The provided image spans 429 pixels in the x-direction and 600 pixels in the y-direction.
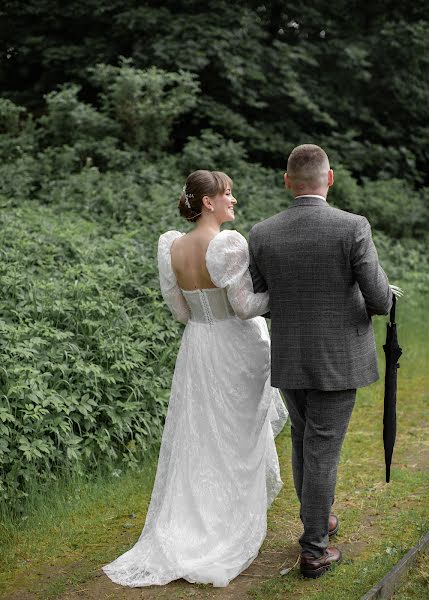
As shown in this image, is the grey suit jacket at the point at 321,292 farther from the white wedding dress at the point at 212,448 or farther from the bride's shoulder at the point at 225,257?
the white wedding dress at the point at 212,448

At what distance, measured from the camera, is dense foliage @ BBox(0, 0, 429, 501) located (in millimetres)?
5938

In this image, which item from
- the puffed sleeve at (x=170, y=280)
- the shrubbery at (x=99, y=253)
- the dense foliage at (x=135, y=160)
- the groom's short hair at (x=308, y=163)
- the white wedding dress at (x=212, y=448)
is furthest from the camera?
the dense foliage at (x=135, y=160)

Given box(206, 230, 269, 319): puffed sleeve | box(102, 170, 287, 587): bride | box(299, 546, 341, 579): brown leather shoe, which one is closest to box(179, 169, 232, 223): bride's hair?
box(102, 170, 287, 587): bride

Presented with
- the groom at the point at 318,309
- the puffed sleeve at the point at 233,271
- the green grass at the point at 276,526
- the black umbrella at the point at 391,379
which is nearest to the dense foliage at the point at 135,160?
the green grass at the point at 276,526

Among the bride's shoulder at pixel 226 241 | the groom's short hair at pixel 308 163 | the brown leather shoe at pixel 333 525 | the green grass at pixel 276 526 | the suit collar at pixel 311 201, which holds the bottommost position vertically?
the green grass at pixel 276 526

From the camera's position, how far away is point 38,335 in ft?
20.3

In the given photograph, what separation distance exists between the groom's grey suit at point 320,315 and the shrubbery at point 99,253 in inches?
71.4

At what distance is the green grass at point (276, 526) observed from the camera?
4.35 meters

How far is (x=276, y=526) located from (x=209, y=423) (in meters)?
0.94

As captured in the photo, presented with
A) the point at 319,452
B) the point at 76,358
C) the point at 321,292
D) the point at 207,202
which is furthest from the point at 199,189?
the point at 76,358

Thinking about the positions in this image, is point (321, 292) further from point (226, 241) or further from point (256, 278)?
point (226, 241)

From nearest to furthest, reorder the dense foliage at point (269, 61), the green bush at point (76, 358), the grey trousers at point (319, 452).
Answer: the grey trousers at point (319, 452) → the green bush at point (76, 358) → the dense foliage at point (269, 61)

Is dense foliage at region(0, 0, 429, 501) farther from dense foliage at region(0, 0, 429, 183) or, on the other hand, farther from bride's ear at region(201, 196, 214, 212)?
bride's ear at region(201, 196, 214, 212)

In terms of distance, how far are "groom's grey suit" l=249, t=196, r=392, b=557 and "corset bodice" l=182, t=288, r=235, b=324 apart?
10.2 inches
